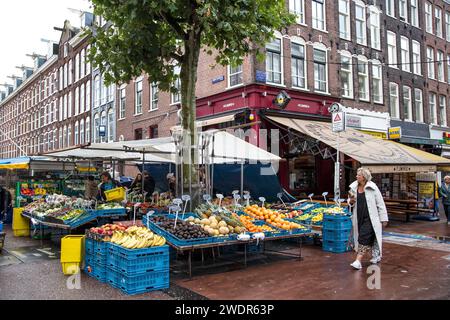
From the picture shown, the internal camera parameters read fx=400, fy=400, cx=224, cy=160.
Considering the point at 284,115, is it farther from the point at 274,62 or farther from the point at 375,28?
the point at 375,28

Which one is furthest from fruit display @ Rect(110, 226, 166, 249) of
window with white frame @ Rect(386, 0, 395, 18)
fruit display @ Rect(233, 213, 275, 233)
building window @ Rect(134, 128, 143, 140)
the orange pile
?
window with white frame @ Rect(386, 0, 395, 18)

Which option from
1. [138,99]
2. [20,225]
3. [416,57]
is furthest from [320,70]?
[20,225]

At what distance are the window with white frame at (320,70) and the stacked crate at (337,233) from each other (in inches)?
420

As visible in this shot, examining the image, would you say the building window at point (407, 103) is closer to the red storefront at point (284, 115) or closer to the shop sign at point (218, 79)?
the red storefront at point (284, 115)

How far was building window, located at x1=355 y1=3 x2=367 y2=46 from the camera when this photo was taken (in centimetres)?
2117

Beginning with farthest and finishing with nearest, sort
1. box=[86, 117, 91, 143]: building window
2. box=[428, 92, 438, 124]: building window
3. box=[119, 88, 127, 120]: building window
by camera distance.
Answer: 1. box=[86, 117, 91, 143]: building window
2. box=[428, 92, 438, 124]: building window
3. box=[119, 88, 127, 120]: building window

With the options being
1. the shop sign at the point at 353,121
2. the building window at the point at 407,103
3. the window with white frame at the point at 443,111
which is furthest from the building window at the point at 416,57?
the shop sign at the point at 353,121

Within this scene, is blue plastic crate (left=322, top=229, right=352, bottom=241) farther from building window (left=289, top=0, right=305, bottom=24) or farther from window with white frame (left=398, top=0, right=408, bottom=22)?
window with white frame (left=398, top=0, right=408, bottom=22)

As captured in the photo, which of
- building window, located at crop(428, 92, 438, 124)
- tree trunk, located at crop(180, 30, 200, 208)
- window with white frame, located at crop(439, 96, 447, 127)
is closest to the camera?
tree trunk, located at crop(180, 30, 200, 208)

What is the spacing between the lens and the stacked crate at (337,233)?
8.85 meters

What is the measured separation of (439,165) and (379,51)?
382 inches

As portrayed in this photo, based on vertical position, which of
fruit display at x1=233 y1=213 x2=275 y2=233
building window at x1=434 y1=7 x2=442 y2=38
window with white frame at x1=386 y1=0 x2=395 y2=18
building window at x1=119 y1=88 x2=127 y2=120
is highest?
building window at x1=434 y1=7 x2=442 y2=38

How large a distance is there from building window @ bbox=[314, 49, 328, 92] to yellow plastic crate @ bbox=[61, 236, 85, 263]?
46.4 ft
